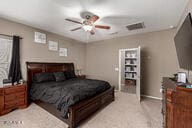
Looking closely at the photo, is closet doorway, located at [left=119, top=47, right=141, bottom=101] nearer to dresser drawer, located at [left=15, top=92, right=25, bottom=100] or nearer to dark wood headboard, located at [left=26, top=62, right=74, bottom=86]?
dark wood headboard, located at [left=26, top=62, right=74, bottom=86]

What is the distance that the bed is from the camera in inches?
89.1

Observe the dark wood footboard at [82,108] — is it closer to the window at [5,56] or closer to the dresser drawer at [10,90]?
the dresser drawer at [10,90]

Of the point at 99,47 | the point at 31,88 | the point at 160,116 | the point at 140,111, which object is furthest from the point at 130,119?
the point at 99,47

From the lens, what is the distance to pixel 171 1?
7.23ft

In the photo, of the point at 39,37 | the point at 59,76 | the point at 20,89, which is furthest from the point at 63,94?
the point at 39,37

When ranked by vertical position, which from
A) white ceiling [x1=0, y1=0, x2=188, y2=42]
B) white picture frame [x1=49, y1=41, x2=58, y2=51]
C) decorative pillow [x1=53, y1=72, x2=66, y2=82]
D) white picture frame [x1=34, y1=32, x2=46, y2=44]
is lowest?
decorative pillow [x1=53, y1=72, x2=66, y2=82]

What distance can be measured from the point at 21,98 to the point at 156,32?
17.4 ft

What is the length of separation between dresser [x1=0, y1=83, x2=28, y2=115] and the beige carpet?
0.16 metres

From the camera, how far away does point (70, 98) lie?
2301mm

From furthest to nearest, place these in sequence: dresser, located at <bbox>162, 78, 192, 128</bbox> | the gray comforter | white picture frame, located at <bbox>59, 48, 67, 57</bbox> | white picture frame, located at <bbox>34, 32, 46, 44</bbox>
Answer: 1. white picture frame, located at <bbox>59, 48, 67, 57</bbox>
2. white picture frame, located at <bbox>34, 32, 46, 44</bbox>
3. the gray comforter
4. dresser, located at <bbox>162, 78, 192, 128</bbox>

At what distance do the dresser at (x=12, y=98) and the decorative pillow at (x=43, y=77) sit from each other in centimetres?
44

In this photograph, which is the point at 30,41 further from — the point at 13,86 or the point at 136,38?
the point at 136,38

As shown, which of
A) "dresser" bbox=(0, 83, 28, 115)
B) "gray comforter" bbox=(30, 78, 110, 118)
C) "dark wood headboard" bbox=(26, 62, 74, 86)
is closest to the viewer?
"gray comforter" bbox=(30, 78, 110, 118)

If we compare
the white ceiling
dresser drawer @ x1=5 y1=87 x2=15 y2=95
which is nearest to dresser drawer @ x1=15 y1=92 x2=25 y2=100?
dresser drawer @ x1=5 y1=87 x2=15 y2=95
